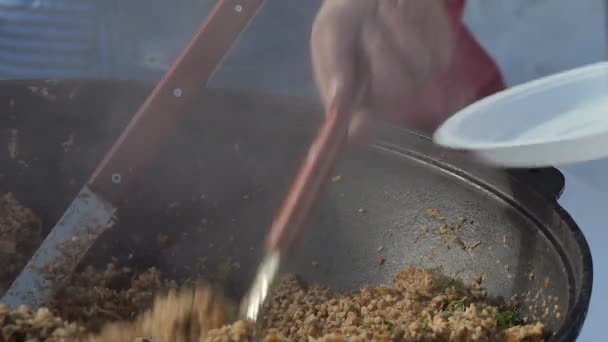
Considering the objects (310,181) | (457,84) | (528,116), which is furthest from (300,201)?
(457,84)

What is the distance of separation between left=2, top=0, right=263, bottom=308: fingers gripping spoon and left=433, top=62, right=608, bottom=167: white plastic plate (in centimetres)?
31

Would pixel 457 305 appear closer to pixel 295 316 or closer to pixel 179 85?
pixel 295 316

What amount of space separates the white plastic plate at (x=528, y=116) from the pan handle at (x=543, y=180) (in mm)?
36

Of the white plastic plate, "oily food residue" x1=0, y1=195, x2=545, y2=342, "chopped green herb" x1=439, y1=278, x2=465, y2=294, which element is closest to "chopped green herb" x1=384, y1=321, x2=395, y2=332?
"oily food residue" x1=0, y1=195, x2=545, y2=342

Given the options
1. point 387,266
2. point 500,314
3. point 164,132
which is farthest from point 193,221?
point 500,314

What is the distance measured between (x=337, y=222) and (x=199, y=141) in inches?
9.1

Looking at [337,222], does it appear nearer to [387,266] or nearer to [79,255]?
[387,266]

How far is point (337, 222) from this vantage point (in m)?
0.92

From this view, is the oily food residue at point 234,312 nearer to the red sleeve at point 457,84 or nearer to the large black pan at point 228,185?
the large black pan at point 228,185

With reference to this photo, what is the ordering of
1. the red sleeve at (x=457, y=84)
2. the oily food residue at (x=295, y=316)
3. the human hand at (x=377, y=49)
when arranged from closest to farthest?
the oily food residue at (x=295, y=316) → the human hand at (x=377, y=49) → the red sleeve at (x=457, y=84)

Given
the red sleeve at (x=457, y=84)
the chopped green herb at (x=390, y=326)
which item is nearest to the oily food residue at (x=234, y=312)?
the chopped green herb at (x=390, y=326)

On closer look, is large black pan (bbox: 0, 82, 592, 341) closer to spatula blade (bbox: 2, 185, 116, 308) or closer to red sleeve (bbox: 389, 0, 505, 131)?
spatula blade (bbox: 2, 185, 116, 308)

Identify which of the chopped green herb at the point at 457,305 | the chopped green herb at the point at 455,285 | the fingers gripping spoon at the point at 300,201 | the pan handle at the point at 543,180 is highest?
the fingers gripping spoon at the point at 300,201

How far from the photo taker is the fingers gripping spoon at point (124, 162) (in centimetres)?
77
